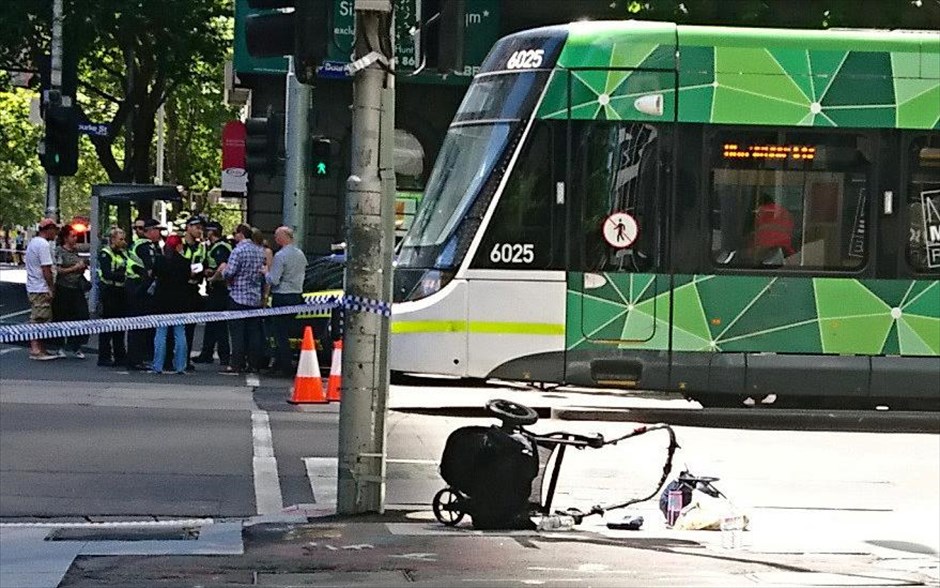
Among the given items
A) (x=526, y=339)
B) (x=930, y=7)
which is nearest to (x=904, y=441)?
(x=526, y=339)

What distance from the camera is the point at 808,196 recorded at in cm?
1577

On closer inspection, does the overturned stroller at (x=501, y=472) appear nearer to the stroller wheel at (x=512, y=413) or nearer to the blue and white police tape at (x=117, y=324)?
the stroller wheel at (x=512, y=413)

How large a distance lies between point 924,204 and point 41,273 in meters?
10.5

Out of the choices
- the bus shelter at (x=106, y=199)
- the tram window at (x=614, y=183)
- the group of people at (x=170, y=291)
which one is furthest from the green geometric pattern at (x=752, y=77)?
the bus shelter at (x=106, y=199)

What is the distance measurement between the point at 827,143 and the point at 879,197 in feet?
2.28

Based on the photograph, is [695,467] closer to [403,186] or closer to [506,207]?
[506,207]

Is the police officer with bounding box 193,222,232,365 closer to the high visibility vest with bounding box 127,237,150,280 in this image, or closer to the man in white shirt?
the high visibility vest with bounding box 127,237,150,280

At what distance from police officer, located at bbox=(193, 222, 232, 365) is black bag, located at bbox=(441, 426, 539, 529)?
37.8 ft

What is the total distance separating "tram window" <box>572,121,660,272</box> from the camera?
50.9 feet

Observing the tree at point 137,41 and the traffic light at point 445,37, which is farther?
the tree at point 137,41

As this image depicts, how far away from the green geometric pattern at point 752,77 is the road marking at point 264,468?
12.2 feet

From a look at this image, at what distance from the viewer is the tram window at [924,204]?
15844mm

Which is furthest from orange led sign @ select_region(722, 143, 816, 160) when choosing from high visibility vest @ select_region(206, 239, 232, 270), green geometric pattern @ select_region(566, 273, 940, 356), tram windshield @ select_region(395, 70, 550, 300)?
high visibility vest @ select_region(206, 239, 232, 270)

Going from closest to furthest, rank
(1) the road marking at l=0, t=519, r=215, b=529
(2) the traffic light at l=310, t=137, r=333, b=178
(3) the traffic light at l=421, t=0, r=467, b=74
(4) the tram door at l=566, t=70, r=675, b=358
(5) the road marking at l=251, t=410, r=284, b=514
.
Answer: (1) the road marking at l=0, t=519, r=215, b=529
(3) the traffic light at l=421, t=0, r=467, b=74
(5) the road marking at l=251, t=410, r=284, b=514
(4) the tram door at l=566, t=70, r=675, b=358
(2) the traffic light at l=310, t=137, r=333, b=178
